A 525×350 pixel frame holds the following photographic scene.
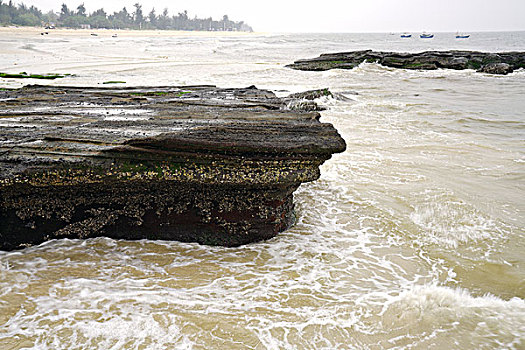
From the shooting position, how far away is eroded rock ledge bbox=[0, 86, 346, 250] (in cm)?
308

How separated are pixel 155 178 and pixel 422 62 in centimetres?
2694

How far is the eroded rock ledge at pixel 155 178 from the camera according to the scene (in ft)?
10.1

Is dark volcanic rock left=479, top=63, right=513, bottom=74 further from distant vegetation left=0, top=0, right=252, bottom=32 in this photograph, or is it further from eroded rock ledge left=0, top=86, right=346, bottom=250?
distant vegetation left=0, top=0, right=252, bottom=32

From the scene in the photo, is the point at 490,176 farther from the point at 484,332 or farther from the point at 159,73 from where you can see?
the point at 159,73

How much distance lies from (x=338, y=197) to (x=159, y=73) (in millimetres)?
14813

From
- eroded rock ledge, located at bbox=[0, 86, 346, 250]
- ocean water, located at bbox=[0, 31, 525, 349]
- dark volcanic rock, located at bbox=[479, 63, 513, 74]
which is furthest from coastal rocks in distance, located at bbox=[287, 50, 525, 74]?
eroded rock ledge, located at bbox=[0, 86, 346, 250]

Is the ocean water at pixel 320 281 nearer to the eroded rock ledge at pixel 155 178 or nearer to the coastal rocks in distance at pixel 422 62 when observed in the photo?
the eroded rock ledge at pixel 155 178

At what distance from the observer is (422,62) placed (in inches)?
1033

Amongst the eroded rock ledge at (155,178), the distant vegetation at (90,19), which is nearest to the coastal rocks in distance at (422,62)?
the eroded rock ledge at (155,178)

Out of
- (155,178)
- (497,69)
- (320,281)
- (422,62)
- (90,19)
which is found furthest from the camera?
(90,19)

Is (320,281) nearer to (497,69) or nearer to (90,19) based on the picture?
(497,69)

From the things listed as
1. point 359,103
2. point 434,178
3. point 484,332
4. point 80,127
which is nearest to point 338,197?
point 434,178

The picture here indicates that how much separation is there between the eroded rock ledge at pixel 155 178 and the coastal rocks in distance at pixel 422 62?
20.9 meters

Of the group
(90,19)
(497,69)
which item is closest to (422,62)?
(497,69)
